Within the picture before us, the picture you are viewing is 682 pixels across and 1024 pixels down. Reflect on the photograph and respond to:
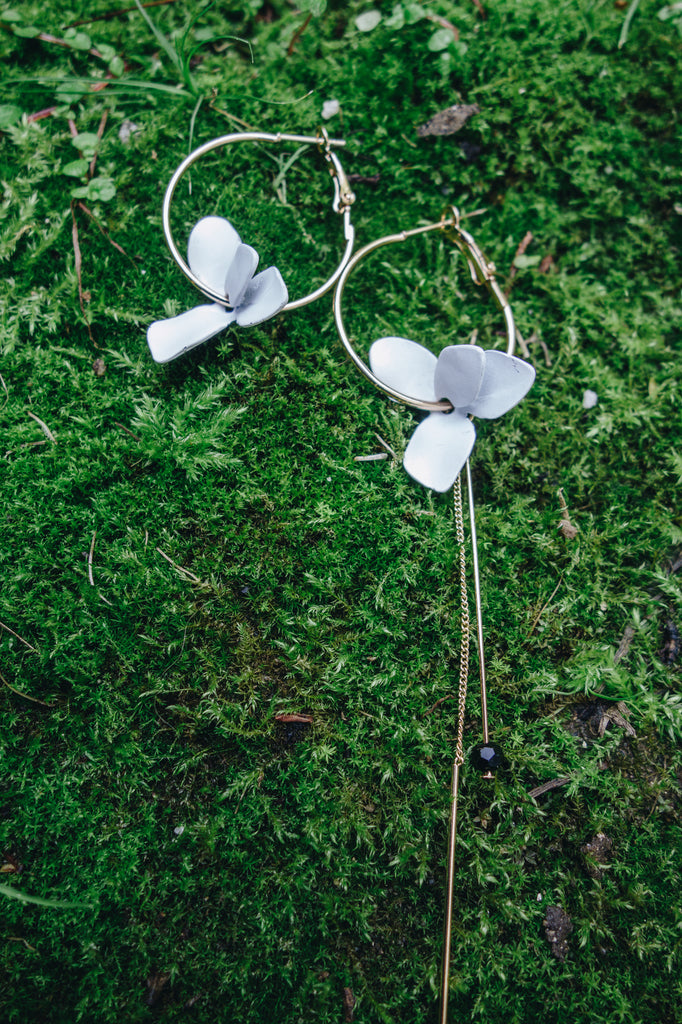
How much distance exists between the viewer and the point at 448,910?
1843mm

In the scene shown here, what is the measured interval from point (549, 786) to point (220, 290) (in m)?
2.05

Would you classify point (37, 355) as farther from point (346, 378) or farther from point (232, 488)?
point (346, 378)

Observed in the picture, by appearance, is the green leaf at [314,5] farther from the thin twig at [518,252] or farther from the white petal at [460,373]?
the white petal at [460,373]

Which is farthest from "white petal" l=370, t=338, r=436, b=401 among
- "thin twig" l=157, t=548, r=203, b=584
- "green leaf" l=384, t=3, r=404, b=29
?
"green leaf" l=384, t=3, r=404, b=29

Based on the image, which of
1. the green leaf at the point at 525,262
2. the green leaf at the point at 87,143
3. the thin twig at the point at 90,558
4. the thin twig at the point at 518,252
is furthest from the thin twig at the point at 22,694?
the green leaf at the point at 525,262

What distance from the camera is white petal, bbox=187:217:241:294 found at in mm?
2227

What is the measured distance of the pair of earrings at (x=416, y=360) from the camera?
202 centimetres

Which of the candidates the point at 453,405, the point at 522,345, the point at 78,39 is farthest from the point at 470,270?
the point at 78,39

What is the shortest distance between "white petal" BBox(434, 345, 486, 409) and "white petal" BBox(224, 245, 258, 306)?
700 millimetres

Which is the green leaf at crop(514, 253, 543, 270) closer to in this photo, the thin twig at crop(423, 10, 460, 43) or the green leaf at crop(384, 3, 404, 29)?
the thin twig at crop(423, 10, 460, 43)

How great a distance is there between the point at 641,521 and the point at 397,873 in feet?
4.83

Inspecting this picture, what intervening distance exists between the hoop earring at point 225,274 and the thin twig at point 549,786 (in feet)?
5.91

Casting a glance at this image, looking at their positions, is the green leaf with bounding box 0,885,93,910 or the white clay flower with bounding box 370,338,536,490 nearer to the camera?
the green leaf with bounding box 0,885,93,910

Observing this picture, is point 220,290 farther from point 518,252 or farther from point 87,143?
point 518,252
